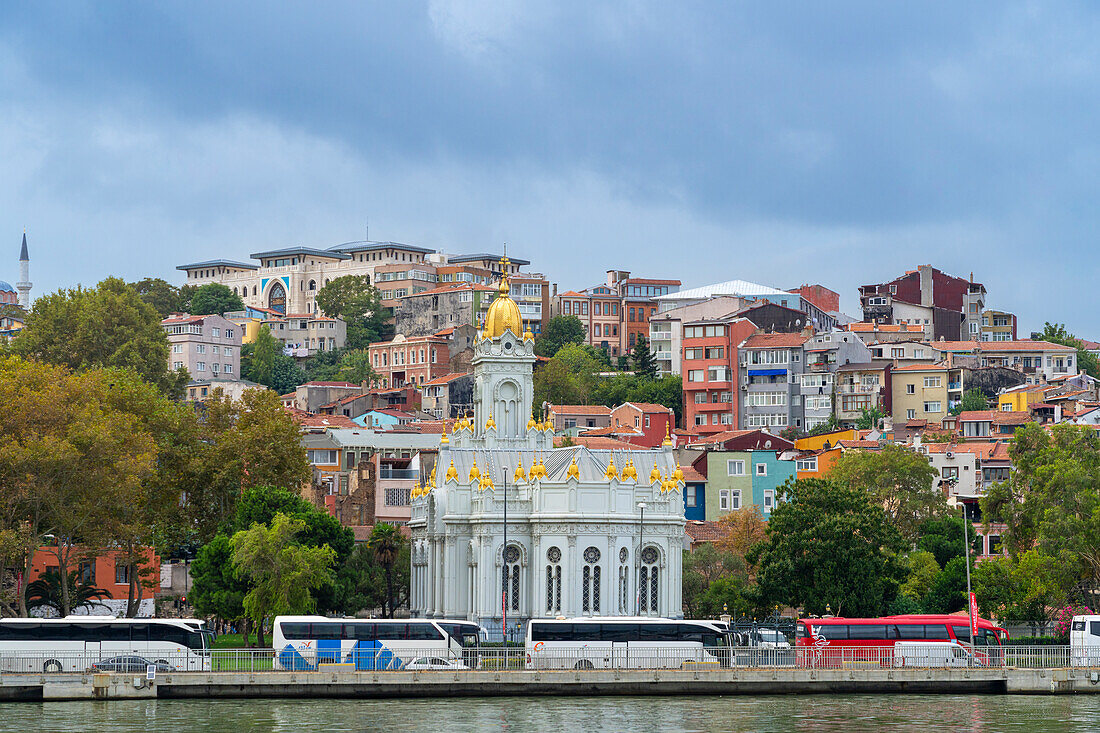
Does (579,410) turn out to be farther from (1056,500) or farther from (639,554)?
(1056,500)

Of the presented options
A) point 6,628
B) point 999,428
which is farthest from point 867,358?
point 6,628

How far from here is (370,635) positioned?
2304 inches

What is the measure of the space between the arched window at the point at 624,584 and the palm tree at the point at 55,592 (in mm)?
25487

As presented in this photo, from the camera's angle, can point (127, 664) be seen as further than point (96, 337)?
No

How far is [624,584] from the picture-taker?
2788 inches

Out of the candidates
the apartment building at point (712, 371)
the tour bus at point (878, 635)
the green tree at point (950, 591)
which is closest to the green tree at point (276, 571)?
the tour bus at point (878, 635)

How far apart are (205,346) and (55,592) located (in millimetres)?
77947

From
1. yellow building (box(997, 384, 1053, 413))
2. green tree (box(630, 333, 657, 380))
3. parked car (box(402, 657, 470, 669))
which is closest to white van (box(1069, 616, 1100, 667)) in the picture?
parked car (box(402, 657, 470, 669))

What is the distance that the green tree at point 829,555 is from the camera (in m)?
71.8

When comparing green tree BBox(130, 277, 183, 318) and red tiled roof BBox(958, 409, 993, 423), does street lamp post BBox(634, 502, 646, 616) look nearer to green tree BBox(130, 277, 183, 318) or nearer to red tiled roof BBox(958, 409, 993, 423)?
red tiled roof BBox(958, 409, 993, 423)

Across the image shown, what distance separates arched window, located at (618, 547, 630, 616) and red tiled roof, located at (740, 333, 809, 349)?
63948mm

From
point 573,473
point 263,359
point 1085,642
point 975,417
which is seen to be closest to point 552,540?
point 573,473

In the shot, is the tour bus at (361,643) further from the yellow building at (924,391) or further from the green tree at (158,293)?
the green tree at (158,293)

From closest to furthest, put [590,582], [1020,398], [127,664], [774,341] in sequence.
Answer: [127,664] < [590,582] < [1020,398] < [774,341]
